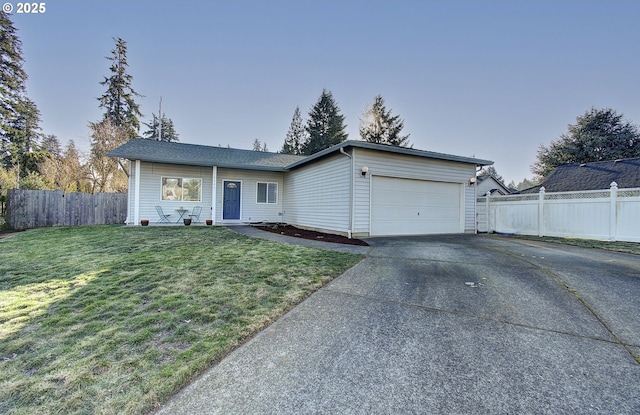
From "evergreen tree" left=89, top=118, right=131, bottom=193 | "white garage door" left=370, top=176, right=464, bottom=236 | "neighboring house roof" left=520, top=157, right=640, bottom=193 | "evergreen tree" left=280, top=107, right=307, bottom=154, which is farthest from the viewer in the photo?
"evergreen tree" left=280, top=107, right=307, bottom=154

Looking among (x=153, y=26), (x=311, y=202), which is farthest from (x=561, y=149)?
(x=153, y=26)

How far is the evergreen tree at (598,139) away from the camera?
1959cm

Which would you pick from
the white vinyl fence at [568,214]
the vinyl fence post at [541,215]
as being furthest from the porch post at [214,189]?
the vinyl fence post at [541,215]

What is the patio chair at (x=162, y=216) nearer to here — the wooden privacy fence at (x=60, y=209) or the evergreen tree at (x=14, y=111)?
the wooden privacy fence at (x=60, y=209)

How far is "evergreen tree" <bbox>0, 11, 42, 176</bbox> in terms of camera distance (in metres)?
16.5

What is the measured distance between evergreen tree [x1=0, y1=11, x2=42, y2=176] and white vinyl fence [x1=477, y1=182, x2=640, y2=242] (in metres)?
26.6

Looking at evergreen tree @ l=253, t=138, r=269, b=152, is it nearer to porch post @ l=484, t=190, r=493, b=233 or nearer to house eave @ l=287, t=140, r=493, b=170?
house eave @ l=287, t=140, r=493, b=170

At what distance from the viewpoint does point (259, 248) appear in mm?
6363

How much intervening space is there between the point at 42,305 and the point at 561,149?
29.9 meters

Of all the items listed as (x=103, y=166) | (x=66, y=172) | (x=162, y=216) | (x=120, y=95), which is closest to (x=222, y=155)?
(x=162, y=216)

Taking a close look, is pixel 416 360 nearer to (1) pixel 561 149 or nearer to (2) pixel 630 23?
(2) pixel 630 23

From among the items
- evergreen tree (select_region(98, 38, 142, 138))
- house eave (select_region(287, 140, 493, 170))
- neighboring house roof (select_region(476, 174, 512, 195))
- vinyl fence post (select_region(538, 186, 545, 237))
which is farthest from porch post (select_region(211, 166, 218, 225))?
neighboring house roof (select_region(476, 174, 512, 195))

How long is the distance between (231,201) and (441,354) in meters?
11.7

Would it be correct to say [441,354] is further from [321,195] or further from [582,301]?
[321,195]
